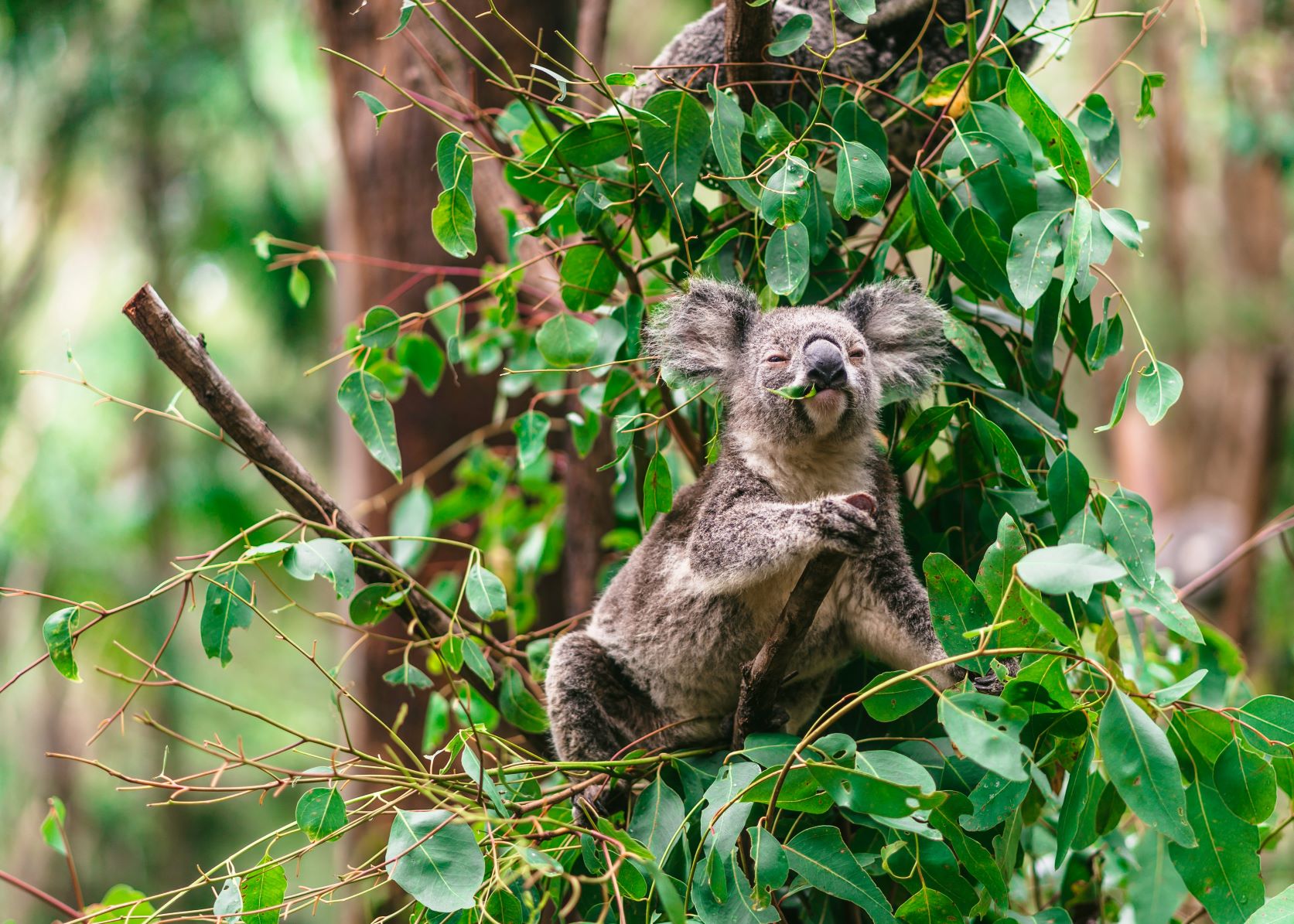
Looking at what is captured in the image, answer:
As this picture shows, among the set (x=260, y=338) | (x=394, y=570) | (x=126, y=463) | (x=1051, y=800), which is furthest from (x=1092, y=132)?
(x=126, y=463)

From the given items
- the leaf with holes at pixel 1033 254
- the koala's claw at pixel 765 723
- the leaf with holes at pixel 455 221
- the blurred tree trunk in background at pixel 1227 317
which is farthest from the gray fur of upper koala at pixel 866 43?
the blurred tree trunk in background at pixel 1227 317

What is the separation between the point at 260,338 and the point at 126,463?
2.32m

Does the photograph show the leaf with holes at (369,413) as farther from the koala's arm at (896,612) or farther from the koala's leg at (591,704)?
the koala's arm at (896,612)

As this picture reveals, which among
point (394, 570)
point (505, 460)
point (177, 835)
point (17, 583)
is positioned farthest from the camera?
point (177, 835)

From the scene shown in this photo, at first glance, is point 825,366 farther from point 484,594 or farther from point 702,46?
point 702,46

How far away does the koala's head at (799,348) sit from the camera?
7.32ft

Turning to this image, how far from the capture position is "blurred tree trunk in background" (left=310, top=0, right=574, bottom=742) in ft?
13.7

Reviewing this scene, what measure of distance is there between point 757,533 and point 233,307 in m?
11.9

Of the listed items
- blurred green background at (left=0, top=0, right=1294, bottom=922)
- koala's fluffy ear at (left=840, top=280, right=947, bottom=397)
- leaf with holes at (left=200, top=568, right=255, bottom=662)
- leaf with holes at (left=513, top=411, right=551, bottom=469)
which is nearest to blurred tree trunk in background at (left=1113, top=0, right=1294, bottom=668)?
blurred green background at (left=0, top=0, right=1294, bottom=922)

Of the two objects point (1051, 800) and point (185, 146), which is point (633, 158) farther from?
point (185, 146)

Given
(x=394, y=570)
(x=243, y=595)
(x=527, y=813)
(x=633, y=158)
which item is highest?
(x=633, y=158)

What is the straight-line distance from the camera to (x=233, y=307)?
12695 mm

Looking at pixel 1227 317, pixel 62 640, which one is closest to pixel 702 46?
pixel 62 640

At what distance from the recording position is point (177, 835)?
35.3 feet
